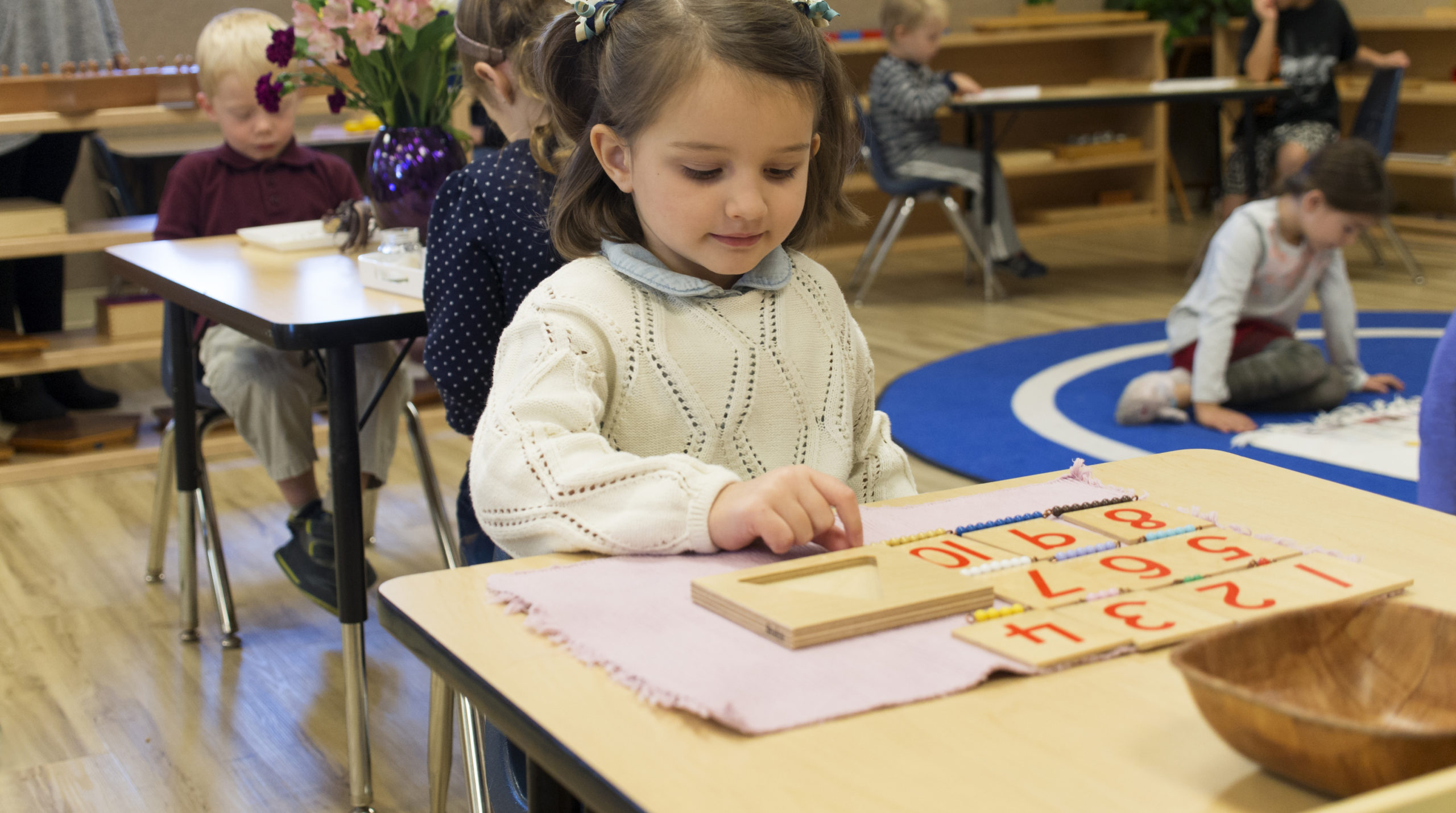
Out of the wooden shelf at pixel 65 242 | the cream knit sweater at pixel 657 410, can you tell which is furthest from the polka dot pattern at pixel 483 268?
the wooden shelf at pixel 65 242

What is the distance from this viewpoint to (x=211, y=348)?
2332 millimetres

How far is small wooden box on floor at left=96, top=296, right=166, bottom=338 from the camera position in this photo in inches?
134

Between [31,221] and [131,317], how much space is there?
0.32m

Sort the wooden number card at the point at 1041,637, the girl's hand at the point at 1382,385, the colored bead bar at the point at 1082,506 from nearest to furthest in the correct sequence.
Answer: the wooden number card at the point at 1041,637 → the colored bead bar at the point at 1082,506 → the girl's hand at the point at 1382,385

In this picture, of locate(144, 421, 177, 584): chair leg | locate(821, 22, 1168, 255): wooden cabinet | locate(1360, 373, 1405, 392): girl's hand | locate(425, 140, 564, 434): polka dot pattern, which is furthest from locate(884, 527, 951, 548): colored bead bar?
locate(821, 22, 1168, 255): wooden cabinet

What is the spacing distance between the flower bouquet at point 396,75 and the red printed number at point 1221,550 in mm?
1527

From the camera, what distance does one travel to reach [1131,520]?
843 millimetres

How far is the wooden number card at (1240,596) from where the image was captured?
0.69 meters

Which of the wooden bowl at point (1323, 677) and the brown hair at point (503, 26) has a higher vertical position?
the brown hair at point (503, 26)

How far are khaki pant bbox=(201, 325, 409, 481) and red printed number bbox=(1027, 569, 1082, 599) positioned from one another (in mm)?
1728

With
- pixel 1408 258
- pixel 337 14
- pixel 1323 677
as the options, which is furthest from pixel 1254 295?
pixel 1323 677

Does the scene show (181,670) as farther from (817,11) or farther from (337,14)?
(817,11)

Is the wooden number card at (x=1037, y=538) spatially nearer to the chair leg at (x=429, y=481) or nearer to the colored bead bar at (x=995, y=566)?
the colored bead bar at (x=995, y=566)

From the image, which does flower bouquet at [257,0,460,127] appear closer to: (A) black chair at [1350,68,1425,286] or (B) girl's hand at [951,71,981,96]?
(B) girl's hand at [951,71,981,96]
